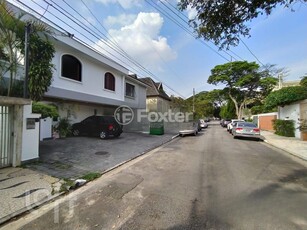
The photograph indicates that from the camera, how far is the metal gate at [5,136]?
22.9ft

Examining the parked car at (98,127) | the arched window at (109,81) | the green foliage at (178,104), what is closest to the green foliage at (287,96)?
the parked car at (98,127)

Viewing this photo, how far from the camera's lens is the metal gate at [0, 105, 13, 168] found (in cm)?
696

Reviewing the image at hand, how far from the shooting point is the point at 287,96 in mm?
18469

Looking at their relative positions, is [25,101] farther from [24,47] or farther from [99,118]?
[99,118]

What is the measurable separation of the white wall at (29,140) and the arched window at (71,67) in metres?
5.87

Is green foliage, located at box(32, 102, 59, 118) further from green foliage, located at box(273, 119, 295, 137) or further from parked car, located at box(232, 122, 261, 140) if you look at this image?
green foliage, located at box(273, 119, 295, 137)

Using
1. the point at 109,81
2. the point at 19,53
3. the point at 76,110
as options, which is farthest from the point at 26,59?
the point at 109,81

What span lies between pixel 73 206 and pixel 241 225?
3459 millimetres

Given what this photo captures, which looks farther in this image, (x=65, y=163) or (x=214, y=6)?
(x=65, y=163)

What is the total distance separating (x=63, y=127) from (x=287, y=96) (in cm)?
1847

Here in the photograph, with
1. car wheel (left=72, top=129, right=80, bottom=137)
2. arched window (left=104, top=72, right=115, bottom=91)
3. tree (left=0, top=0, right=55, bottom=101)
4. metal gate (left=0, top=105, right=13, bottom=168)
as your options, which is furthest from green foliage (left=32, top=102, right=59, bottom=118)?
arched window (left=104, top=72, right=115, bottom=91)

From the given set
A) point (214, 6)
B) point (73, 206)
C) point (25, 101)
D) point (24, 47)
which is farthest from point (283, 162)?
point (24, 47)

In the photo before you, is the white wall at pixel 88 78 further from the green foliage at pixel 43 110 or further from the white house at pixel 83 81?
the green foliage at pixel 43 110

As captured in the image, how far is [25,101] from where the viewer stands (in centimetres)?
707
